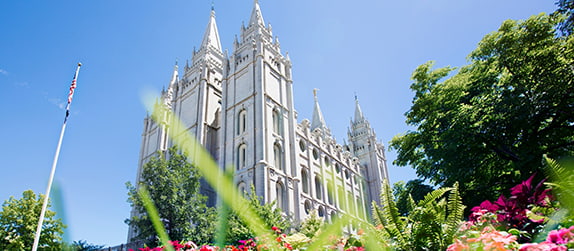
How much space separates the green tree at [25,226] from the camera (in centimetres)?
1981

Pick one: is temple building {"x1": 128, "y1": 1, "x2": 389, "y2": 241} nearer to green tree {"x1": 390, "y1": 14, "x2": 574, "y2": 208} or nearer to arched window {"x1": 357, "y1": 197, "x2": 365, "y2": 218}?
arched window {"x1": 357, "y1": 197, "x2": 365, "y2": 218}

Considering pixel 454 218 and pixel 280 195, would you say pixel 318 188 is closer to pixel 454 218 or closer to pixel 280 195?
pixel 280 195

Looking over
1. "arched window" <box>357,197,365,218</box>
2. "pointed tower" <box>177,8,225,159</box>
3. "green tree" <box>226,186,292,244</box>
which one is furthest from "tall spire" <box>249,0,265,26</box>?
"arched window" <box>357,197,365,218</box>

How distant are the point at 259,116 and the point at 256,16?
1297 cm

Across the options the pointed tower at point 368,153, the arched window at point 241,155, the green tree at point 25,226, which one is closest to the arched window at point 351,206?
the pointed tower at point 368,153


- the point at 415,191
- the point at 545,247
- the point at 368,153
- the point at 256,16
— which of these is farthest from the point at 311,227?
the point at 368,153

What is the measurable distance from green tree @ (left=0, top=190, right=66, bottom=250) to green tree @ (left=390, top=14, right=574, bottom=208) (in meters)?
21.6

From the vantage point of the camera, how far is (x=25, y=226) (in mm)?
20609

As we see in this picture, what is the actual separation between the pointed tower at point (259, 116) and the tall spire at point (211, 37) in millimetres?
6869

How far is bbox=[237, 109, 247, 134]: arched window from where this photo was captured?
29.3 m

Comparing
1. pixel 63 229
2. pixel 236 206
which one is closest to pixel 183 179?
pixel 236 206

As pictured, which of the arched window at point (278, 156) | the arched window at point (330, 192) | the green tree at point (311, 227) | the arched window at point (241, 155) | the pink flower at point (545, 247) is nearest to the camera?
the pink flower at point (545, 247)

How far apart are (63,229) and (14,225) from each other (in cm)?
272

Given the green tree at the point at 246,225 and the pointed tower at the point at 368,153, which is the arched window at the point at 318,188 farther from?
the green tree at the point at 246,225
